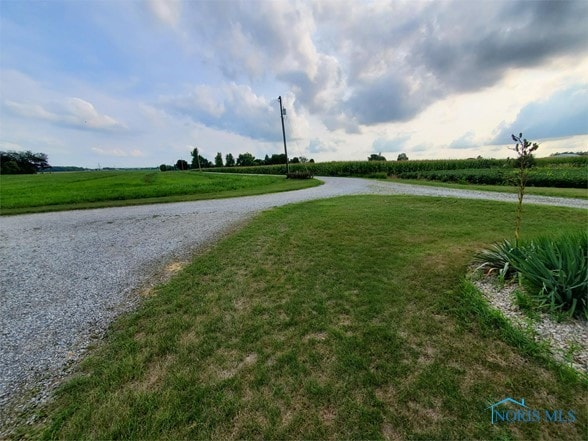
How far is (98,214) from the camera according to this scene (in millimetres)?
11352

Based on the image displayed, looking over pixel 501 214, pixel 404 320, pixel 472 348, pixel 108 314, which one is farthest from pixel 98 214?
pixel 501 214

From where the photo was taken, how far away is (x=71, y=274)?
5000mm

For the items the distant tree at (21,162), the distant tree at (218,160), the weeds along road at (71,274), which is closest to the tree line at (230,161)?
the distant tree at (218,160)

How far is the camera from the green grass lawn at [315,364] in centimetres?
193

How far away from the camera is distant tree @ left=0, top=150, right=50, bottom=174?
224ft

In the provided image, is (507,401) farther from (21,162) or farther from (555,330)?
(21,162)

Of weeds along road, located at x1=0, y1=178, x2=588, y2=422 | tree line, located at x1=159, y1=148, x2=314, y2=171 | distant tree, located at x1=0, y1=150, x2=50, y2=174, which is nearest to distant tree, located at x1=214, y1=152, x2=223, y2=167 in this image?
tree line, located at x1=159, y1=148, x2=314, y2=171

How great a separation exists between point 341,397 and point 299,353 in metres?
0.63

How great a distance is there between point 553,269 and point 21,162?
118406mm

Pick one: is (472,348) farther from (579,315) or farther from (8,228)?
(8,228)
